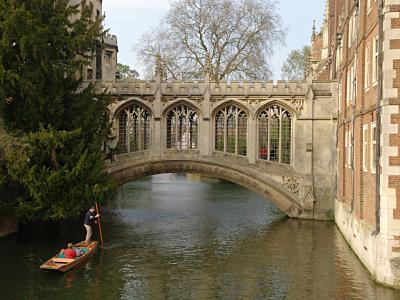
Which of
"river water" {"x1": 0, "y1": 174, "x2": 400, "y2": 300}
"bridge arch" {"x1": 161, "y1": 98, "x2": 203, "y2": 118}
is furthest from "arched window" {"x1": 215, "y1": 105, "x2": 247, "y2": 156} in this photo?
"river water" {"x1": 0, "y1": 174, "x2": 400, "y2": 300}

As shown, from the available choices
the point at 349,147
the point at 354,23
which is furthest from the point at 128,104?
the point at 354,23

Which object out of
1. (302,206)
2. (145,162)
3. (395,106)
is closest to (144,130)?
(145,162)

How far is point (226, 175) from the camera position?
23547 millimetres

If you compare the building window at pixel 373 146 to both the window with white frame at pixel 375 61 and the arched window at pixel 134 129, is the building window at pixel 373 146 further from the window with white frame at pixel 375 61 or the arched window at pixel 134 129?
the arched window at pixel 134 129

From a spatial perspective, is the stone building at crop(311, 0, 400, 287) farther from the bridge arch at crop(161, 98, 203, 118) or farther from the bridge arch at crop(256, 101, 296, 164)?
the bridge arch at crop(161, 98, 203, 118)

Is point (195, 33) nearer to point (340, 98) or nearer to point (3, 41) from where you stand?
point (340, 98)

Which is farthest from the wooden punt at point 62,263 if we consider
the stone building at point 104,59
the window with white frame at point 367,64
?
the stone building at point 104,59

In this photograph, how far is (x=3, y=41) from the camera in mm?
16375

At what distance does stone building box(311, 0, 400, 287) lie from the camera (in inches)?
485

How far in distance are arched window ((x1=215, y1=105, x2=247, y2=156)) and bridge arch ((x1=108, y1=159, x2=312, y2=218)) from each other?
39.0 inches

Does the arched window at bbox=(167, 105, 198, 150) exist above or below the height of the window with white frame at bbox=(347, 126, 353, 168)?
above

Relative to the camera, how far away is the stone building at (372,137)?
1233 centimetres

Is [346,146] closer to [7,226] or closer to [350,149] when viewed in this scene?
[350,149]

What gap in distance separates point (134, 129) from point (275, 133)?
258 inches
